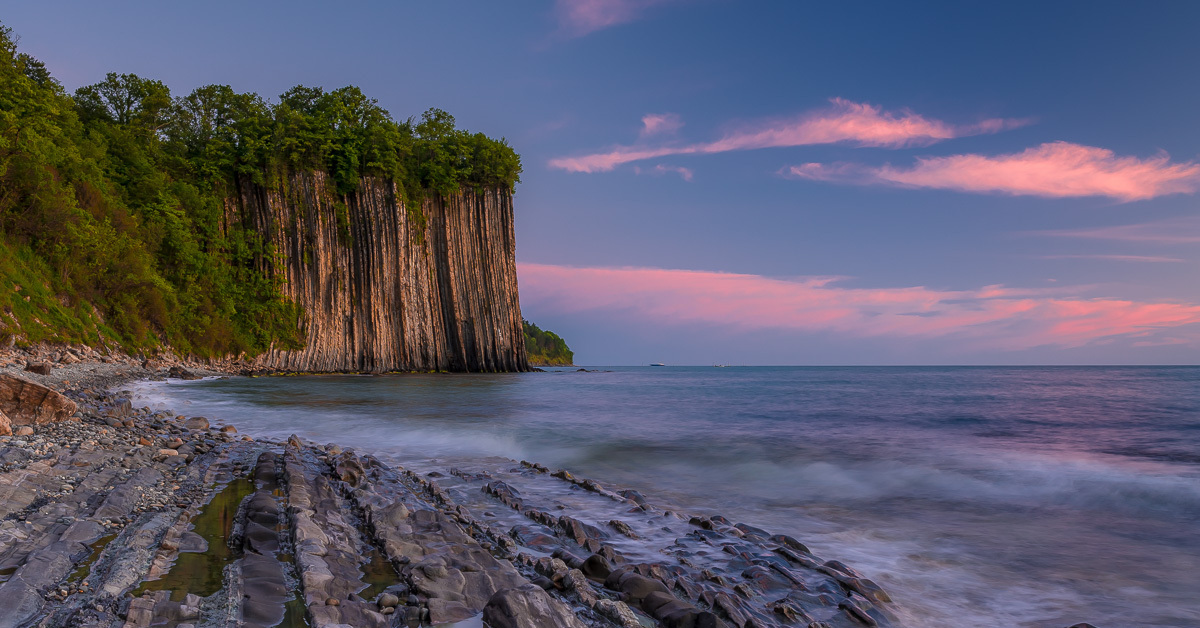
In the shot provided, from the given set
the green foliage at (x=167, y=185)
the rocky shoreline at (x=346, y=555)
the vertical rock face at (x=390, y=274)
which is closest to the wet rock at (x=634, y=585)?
the rocky shoreline at (x=346, y=555)

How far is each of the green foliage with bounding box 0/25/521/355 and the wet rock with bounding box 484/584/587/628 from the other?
2110 cm

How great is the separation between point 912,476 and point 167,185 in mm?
38630

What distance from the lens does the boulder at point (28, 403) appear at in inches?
263

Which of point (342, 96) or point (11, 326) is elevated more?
point (342, 96)

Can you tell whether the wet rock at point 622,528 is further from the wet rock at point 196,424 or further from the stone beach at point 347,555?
the wet rock at point 196,424

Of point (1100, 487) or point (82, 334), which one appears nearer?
point (1100, 487)

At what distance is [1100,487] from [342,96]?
145ft

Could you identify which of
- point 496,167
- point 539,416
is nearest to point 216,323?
point 496,167

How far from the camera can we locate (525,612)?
2.95 meters

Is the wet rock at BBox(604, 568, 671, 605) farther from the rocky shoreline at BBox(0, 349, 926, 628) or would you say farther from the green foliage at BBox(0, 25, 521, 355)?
the green foliage at BBox(0, 25, 521, 355)

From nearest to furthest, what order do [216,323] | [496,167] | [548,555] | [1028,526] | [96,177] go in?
[548,555] → [1028,526] → [96,177] → [216,323] → [496,167]

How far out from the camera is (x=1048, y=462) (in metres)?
10.0

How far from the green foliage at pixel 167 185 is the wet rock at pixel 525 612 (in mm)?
21100

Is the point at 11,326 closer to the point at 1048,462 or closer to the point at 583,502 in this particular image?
the point at 583,502
